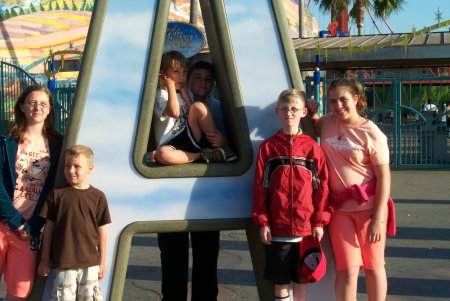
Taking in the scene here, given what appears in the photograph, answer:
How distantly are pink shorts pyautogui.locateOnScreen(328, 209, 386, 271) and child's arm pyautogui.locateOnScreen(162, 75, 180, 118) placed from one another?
39.7 inches

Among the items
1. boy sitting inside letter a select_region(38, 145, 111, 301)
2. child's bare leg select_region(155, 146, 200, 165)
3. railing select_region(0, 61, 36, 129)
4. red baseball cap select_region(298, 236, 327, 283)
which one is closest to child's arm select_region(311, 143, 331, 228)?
red baseball cap select_region(298, 236, 327, 283)

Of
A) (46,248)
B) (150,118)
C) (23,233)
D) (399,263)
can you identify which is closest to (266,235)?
(150,118)

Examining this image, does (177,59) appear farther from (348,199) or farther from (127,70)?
(348,199)

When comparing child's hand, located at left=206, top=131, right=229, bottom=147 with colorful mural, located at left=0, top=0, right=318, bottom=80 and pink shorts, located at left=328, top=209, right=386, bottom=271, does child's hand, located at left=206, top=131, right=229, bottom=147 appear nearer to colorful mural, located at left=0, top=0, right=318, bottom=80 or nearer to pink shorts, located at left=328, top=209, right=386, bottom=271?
pink shorts, located at left=328, top=209, right=386, bottom=271

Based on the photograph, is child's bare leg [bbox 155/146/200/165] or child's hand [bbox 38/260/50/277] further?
child's bare leg [bbox 155/146/200/165]

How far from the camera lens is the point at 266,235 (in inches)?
109

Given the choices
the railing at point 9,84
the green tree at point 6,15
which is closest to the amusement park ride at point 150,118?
the railing at point 9,84

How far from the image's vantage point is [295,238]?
2811mm

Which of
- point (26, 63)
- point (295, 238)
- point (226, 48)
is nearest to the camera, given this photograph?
point (295, 238)

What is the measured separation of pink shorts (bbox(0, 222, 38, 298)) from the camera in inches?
111

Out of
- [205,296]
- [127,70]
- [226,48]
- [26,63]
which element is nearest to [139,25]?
[127,70]

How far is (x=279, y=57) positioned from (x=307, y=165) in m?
0.64

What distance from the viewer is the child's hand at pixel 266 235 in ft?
9.05

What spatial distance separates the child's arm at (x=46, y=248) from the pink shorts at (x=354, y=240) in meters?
1.44
